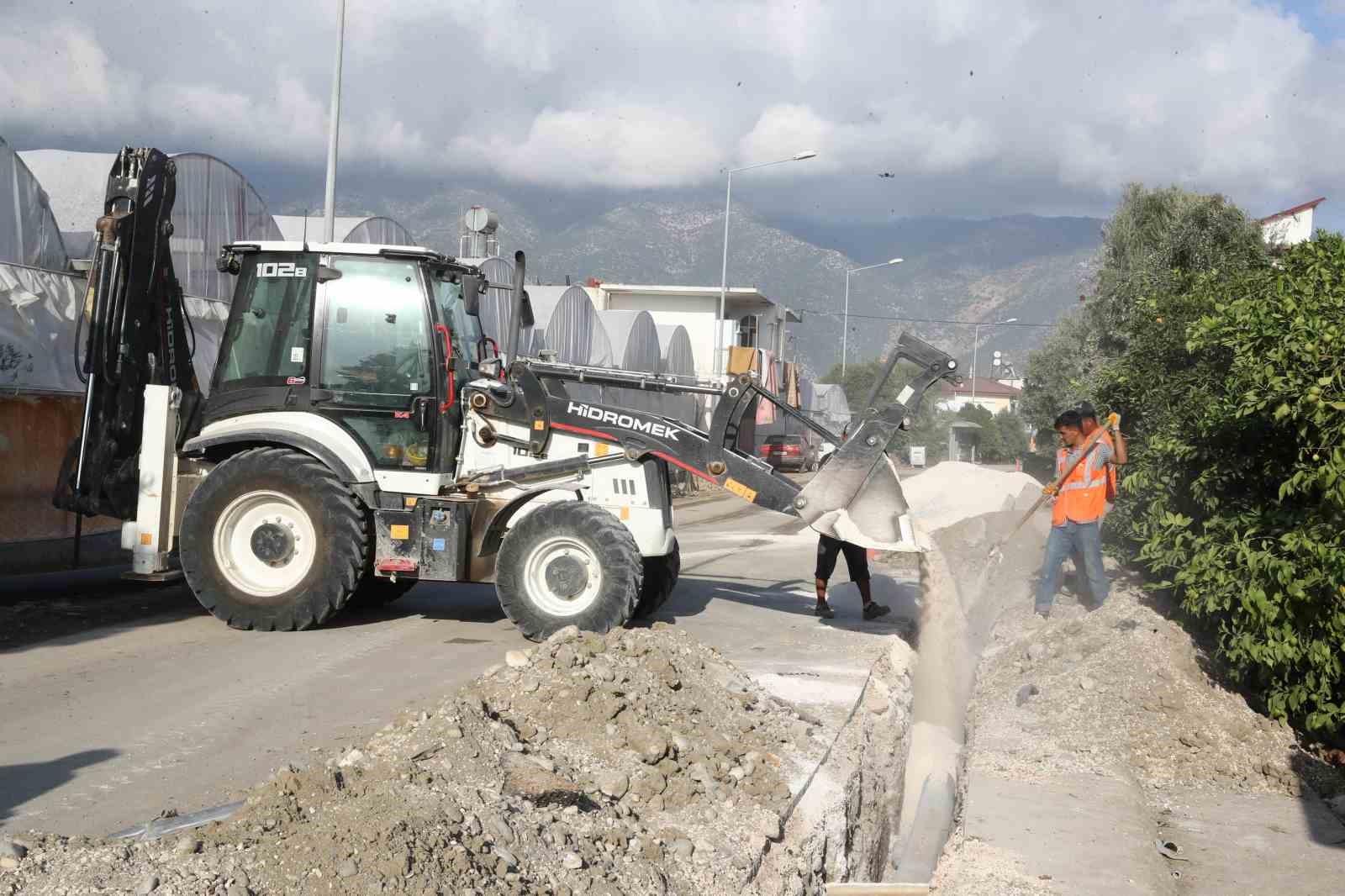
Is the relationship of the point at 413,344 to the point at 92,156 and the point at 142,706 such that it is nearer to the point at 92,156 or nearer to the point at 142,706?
the point at 142,706

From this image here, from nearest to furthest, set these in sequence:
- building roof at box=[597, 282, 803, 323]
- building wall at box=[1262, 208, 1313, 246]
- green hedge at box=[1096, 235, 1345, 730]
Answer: green hedge at box=[1096, 235, 1345, 730] → building wall at box=[1262, 208, 1313, 246] → building roof at box=[597, 282, 803, 323]

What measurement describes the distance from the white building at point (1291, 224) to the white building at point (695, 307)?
83.9ft

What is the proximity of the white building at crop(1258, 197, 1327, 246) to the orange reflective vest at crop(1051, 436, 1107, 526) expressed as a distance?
11.7 meters

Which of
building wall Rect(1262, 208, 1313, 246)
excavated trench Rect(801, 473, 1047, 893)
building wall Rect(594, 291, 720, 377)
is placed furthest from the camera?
building wall Rect(594, 291, 720, 377)

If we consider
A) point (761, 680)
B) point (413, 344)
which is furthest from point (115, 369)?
point (761, 680)

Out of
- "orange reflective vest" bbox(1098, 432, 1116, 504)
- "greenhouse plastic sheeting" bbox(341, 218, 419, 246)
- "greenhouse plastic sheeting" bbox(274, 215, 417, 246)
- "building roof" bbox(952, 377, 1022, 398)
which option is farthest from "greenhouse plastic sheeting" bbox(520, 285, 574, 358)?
"building roof" bbox(952, 377, 1022, 398)

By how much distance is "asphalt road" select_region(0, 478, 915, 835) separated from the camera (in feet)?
17.8

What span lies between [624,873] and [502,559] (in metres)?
4.28

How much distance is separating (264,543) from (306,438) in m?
0.85

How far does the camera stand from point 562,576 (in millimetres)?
8594

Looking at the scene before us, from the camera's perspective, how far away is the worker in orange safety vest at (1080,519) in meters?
9.56

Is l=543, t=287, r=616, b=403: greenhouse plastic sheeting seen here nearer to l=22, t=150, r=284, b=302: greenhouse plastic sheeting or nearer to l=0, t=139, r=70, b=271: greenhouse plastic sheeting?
l=22, t=150, r=284, b=302: greenhouse plastic sheeting

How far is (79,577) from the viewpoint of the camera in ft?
39.9

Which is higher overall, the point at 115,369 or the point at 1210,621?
the point at 115,369
